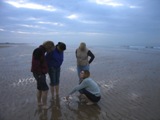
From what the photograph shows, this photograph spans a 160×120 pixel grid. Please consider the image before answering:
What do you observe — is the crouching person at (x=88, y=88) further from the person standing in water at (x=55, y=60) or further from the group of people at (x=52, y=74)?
the person standing in water at (x=55, y=60)

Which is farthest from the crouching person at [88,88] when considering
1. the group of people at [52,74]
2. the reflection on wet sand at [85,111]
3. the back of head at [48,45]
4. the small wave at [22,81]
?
the small wave at [22,81]

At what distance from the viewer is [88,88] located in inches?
244

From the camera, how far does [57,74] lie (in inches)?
259

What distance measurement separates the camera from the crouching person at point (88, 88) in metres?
6.09

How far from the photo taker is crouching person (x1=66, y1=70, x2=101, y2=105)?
6.09m

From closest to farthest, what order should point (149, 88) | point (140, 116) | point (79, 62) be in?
point (140, 116) → point (79, 62) → point (149, 88)

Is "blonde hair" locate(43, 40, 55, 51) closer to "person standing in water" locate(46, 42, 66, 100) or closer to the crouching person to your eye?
"person standing in water" locate(46, 42, 66, 100)

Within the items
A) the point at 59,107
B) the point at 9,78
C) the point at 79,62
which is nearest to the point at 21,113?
the point at 59,107

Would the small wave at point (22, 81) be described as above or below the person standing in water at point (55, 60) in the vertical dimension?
below

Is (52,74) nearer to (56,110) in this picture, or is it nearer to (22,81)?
(56,110)

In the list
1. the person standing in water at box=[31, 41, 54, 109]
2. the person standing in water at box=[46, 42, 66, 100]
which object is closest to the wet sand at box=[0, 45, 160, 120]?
the person standing in water at box=[31, 41, 54, 109]

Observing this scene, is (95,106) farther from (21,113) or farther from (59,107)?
(21,113)

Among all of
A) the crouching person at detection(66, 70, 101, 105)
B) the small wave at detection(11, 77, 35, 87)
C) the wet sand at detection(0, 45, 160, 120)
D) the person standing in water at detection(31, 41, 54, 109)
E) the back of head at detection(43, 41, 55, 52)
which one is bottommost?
the small wave at detection(11, 77, 35, 87)

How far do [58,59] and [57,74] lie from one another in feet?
1.67
